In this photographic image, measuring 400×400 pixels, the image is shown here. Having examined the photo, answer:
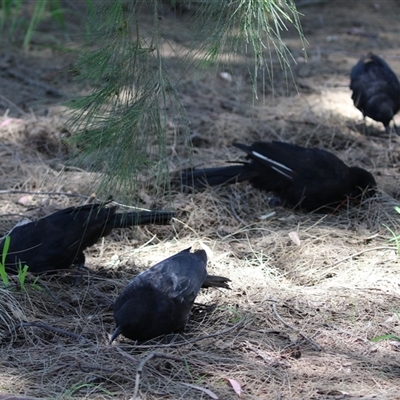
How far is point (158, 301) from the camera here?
378 centimetres

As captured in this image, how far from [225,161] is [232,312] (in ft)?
7.16

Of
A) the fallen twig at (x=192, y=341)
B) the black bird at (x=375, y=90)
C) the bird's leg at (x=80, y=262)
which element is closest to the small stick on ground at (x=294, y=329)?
the fallen twig at (x=192, y=341)

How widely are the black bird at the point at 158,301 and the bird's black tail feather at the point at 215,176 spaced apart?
5.51ft

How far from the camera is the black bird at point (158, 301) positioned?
366cm

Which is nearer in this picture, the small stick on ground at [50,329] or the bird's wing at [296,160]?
the small stick on ground at [50,329]

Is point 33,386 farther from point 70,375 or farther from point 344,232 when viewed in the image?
point 344,232

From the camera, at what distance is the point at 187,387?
3.21 m

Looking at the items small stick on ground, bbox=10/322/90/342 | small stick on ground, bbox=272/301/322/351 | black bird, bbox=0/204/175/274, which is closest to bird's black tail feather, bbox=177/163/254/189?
black bird, bbox=0/204/175/274

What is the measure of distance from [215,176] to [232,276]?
1.39 meters

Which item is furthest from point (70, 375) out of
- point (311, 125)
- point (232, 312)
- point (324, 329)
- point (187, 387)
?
point (311, 125)

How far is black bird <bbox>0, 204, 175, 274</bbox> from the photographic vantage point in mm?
4445

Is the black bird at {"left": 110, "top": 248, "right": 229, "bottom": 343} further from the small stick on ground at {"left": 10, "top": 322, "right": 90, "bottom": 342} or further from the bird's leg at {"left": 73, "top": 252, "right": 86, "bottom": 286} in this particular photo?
the bird's leg at {"left": 73, "top": 252, "right": 86, "bottom": 286}

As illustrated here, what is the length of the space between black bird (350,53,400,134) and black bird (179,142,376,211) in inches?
48.0

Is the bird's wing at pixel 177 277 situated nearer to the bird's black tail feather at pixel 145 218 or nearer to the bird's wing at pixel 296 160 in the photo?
the bird's black tail feather at pixel 145 218
